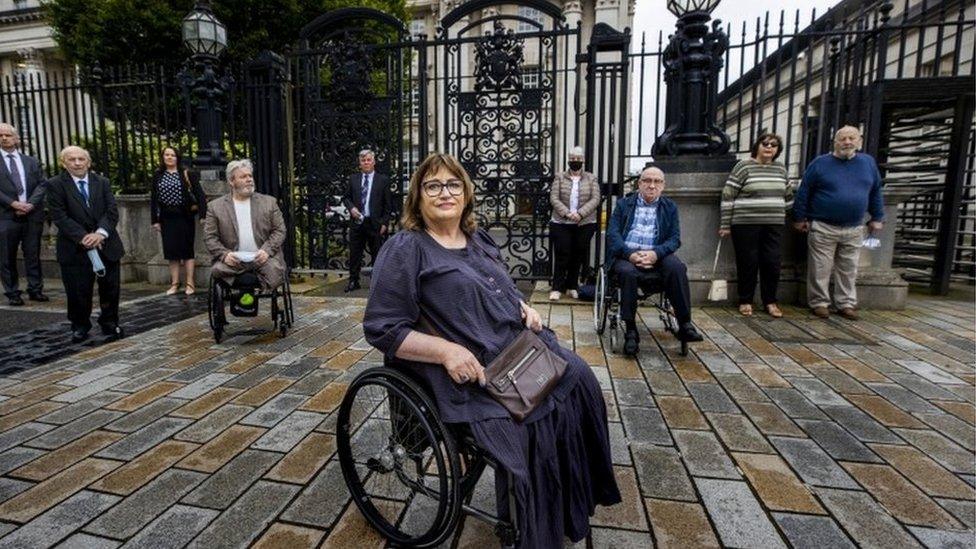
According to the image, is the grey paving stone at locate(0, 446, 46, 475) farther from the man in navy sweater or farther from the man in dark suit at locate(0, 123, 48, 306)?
the man in navy sweater

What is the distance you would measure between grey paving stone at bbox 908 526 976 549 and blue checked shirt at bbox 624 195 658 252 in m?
2.84

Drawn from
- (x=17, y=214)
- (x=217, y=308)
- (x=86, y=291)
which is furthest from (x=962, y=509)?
(x=17, y=214)

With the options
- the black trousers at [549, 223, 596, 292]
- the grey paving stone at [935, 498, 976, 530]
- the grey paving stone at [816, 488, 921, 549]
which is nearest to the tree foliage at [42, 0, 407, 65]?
the black trousers at [549, 223, 596, 292]

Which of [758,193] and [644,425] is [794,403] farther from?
[758,193]

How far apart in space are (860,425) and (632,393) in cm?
132

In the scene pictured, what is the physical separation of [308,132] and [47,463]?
6.28 meters

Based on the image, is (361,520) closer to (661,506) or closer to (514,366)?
(514,366)

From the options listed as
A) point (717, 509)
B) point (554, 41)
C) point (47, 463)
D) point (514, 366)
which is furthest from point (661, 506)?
point (554, 41)

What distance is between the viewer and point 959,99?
675 centimetres

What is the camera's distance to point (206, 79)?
24.2 feet

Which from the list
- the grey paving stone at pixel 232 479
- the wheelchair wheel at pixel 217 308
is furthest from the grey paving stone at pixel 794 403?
the wheelchair wheel at pixel 217 308

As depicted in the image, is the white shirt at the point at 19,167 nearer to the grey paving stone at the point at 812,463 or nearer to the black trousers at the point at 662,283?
the black trousers at the point at 662,283

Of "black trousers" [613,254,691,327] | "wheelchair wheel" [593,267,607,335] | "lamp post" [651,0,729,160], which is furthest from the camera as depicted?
"lamp post" [651,0,729,160]

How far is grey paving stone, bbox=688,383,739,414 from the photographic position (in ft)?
10.9
